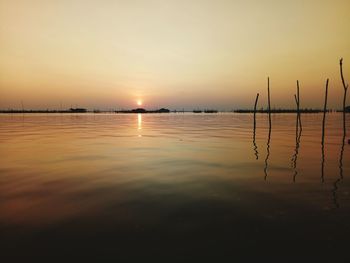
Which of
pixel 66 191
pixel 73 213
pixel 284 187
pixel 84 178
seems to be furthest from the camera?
pixel 84 178

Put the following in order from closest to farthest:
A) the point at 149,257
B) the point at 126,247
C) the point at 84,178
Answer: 1. the point at 149,257
2. the point at 126,247
3. the point at 84,178

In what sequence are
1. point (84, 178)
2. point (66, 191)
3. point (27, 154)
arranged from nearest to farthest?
point (66, 191)
point (84, 178)
point (27, 154)

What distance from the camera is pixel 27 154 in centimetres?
1641

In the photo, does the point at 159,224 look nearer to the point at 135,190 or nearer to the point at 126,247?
the point at 126,247

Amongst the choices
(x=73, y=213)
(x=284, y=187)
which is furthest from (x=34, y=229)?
(x=284, y=187)

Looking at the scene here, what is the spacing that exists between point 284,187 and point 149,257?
638 cm

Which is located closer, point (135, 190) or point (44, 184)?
point (135, 190)

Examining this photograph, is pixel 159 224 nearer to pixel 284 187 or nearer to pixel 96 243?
pixel 96 243

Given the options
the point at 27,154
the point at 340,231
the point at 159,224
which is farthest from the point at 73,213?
the point at 27,154

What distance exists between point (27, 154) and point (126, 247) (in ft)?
46.1

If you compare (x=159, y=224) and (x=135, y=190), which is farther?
(x=135, y=190)

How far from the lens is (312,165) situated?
44.7 ft

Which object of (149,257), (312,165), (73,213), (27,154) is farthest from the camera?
(27,154)

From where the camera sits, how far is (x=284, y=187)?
9.40 m
